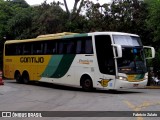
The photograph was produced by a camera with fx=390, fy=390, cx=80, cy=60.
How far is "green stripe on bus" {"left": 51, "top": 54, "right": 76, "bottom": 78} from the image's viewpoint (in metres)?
24.1

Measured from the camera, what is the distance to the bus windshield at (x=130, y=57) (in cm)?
2089

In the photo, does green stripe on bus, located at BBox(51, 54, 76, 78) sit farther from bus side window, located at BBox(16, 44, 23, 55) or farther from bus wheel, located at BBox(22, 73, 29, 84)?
bus side window, located at BBox(16, 44, 23, 55)

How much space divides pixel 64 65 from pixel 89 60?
275 cm

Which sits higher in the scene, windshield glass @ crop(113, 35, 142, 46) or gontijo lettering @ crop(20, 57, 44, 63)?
windshield glass @ crop(113, 35, 142, 46)

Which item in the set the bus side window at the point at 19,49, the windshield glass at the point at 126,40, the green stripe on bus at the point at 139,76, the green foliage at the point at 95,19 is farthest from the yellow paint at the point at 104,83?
the green foliage at the point at 95,19

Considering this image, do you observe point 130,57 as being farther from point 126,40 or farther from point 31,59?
point 31,59

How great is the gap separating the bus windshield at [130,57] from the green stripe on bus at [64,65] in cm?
369

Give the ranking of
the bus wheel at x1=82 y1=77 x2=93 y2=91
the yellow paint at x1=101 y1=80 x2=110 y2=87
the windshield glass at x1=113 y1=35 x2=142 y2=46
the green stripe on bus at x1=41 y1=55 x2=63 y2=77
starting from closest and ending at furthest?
1. the windshield glass at x1=113 y1=35 x2=142 y2=46
2. the yellow paint at x1=101 y1=80 x2=110 y2=87
3. the bus wheel at x1=82 y1=77 x2=93 y2=91
4. the green stripe on bus at x1=41 y1=55 x2=63 y2=77

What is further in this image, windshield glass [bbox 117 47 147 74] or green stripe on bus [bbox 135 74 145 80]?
green stripe on bus [bbox 135 74 145 80]

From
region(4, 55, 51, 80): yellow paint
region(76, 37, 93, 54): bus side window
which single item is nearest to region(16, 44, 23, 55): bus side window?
region(4, 55, 51, 80): yellow paint

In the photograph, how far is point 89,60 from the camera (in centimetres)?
2242

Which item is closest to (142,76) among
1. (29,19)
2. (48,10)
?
(48,10)

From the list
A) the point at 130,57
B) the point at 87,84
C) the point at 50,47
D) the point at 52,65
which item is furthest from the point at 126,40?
the point at 50,47

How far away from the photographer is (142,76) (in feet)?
70.8
